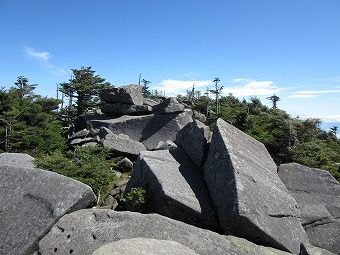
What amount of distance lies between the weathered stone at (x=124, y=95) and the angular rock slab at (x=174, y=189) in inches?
592

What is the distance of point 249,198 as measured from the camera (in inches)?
277

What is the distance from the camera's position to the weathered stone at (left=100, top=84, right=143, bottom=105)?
81.3 ft

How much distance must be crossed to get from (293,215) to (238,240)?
239 centimetres

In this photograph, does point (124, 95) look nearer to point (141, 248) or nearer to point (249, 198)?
point (249, 198)

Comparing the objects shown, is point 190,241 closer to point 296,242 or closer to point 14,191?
point 296,242

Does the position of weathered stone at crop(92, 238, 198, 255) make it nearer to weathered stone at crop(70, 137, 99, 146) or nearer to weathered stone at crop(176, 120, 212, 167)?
weathered stone at crop(176, 120, 212, 167)

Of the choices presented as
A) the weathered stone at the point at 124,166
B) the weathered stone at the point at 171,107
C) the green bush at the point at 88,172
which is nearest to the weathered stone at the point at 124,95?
the weathered stone at the point at 171,107

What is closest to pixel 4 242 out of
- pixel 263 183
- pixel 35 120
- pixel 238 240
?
pixel 238 240

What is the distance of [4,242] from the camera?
647 cm

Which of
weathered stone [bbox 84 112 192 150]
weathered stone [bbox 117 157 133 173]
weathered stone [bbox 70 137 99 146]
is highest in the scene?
weathered stone [bbox 84 112 192 150]

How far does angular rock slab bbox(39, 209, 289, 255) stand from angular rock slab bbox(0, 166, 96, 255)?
1.34ft

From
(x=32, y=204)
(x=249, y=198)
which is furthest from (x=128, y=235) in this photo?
(x=249, y=198)

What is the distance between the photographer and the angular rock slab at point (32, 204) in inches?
253

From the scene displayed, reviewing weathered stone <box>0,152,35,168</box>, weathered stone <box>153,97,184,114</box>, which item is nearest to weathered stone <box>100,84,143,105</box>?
weathered stone <box>153,97,184,114</box>
